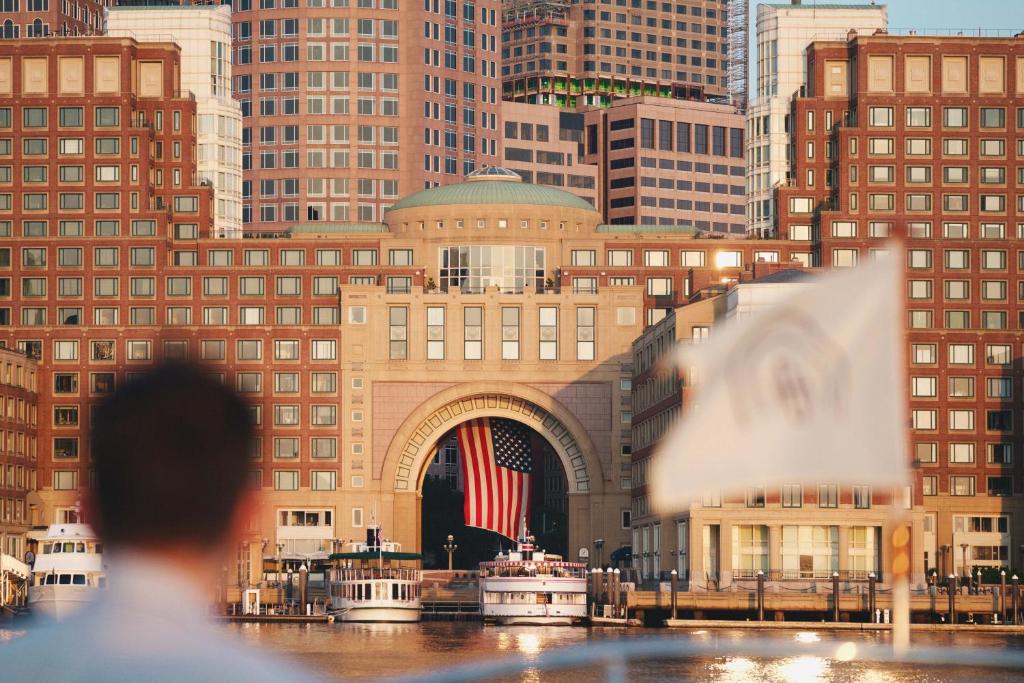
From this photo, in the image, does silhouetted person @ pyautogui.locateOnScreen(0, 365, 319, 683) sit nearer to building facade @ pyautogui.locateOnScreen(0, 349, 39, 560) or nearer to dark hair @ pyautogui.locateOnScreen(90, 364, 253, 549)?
dark hair @ pyautogui.locateOnScreen(90, 364, 253, 549)

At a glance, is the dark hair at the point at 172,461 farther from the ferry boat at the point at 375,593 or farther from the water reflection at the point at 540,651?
the ferry boat at the point at 375,593

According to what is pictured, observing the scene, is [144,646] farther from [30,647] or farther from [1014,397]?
[1014,397]

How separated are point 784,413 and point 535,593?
474 ft

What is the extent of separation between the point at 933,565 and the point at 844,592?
35.2 meters

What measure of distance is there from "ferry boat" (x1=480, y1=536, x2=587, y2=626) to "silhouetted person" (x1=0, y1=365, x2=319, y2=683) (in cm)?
14924

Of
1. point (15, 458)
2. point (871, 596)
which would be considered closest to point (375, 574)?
point (15, 458)

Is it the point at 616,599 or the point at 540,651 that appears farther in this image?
the point at 616,599

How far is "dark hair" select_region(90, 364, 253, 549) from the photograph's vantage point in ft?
36.0

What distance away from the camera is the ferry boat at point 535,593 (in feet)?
524

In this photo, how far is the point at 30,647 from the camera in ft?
38.3

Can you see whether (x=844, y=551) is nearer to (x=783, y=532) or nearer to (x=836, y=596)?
(x=783, y=532)

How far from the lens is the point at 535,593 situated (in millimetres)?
160875

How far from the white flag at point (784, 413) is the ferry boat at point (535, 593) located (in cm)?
14214

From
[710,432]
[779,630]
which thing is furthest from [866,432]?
[779,630]
